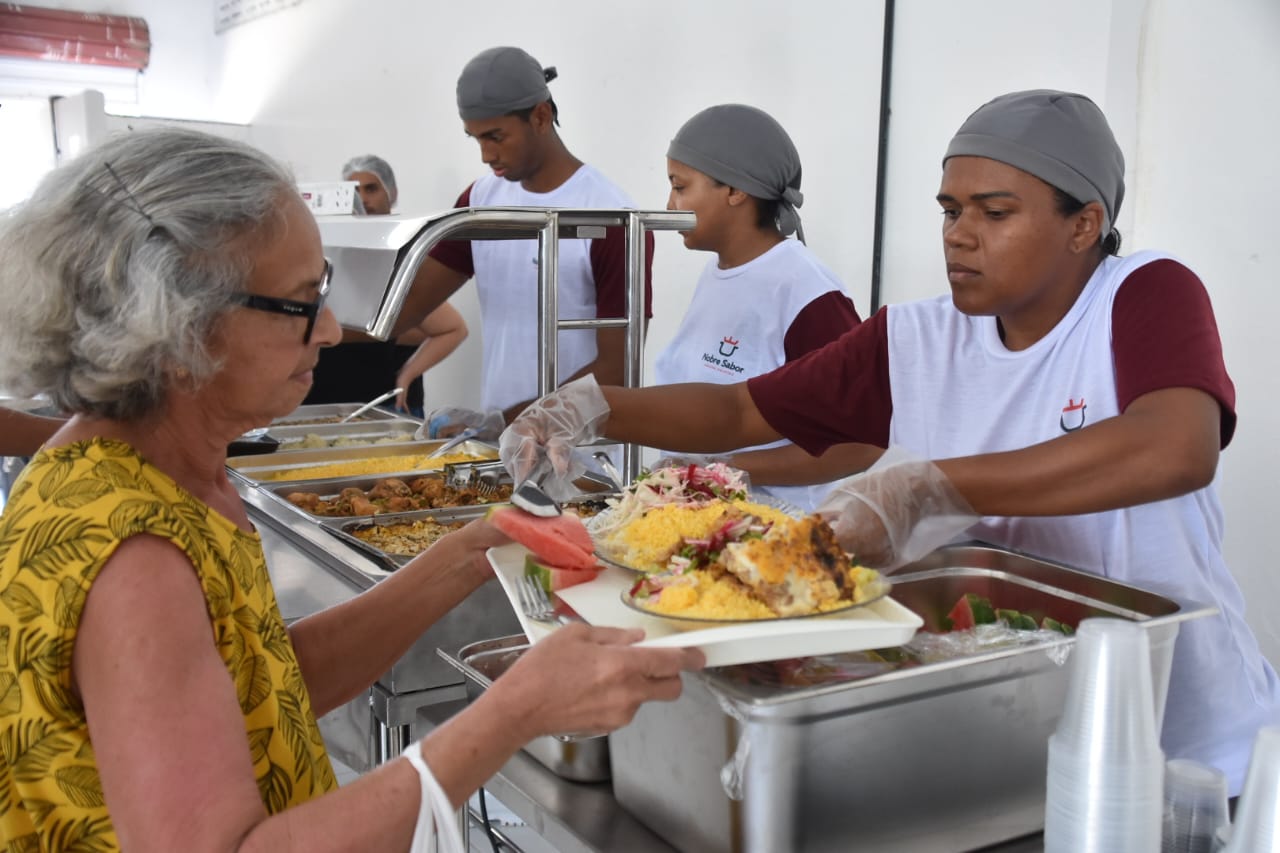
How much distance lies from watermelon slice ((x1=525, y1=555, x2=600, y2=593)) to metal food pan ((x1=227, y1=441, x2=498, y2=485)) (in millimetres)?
1572

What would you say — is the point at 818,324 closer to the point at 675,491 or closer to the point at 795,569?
the point at 675,491

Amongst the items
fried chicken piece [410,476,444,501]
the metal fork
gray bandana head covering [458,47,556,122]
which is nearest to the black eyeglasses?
the metal fork

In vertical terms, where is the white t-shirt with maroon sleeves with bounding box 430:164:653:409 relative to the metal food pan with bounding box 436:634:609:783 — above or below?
above

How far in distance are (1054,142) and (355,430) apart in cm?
250

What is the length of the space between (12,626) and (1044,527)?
1305 mm

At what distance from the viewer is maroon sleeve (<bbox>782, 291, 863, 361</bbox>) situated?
250cm

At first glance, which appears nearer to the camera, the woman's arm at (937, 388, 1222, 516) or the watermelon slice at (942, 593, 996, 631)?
the watermelon slice at (942, 593, 996, 631)

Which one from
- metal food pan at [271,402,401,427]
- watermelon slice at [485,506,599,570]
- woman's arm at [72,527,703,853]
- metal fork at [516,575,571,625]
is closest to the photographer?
woman's arm at [72,527,703,853]

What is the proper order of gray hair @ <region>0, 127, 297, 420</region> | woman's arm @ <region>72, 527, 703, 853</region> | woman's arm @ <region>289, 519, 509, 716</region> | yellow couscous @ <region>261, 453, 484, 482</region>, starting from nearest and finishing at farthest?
1. woman's arm @ <region>72, 527, 703, 853</region>
2. gray hair @ <region>0, 127, 297, 420</region>
3. woman's arm @ <region>289, 519, 509, 716</region>
4. yellow couscous @ <region>261, 453, 484, 482</region>

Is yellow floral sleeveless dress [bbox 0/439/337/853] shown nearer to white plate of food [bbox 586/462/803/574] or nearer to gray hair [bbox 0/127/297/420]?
gray hair [bbox 0/127/297/420]

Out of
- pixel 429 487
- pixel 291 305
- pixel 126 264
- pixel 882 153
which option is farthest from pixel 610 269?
pixel 126 264

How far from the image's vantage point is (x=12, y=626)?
97cm

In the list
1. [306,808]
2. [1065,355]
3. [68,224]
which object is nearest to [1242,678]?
[1065,355]

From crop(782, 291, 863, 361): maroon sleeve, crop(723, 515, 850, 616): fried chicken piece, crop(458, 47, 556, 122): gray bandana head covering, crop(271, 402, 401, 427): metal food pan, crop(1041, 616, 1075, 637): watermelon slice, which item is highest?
crop(458, 47, 556, 122): gray bandana head covering
